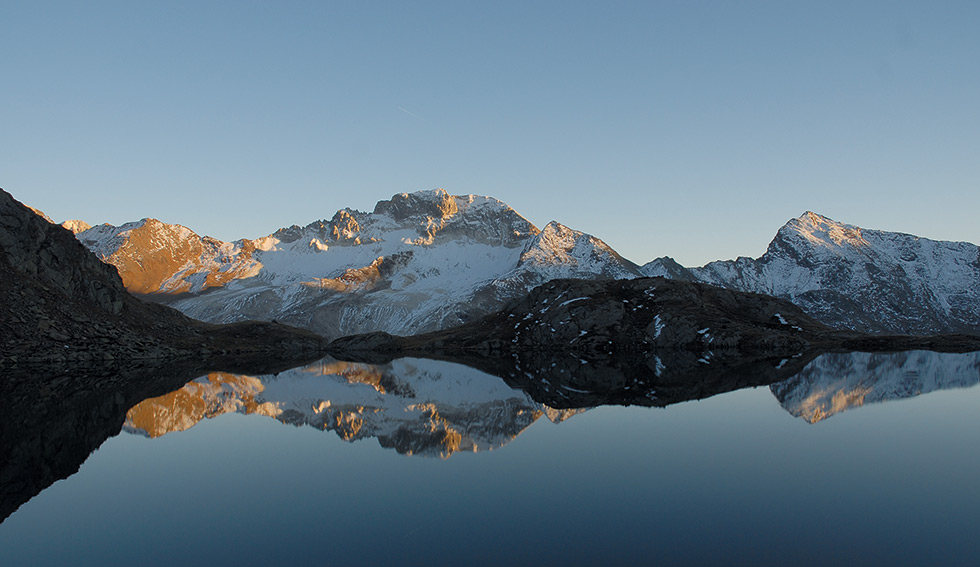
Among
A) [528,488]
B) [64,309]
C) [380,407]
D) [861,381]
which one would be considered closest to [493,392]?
[380,407]

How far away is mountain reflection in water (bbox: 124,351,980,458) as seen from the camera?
52344 mm

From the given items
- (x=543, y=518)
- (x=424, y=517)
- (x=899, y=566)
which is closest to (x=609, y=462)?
(x=543, y=518)

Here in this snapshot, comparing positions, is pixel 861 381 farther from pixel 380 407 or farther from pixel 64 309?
pixel 64 309

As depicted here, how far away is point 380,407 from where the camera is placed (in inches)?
2591

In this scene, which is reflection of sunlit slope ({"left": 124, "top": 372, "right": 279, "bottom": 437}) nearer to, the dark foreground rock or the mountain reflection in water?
the mountain reflection in water

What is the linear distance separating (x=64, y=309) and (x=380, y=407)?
9021cm

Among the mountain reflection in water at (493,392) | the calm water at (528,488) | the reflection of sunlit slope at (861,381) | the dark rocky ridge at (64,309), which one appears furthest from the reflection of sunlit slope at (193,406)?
the reflection of sunlit slope at (861,381)

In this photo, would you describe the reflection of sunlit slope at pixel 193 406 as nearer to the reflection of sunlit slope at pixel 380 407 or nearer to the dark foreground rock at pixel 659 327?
the reflection of sunlit slope at pixel 380 407

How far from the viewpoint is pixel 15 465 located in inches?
1430

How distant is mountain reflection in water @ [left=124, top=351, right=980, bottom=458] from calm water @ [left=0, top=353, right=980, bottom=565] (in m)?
0.74

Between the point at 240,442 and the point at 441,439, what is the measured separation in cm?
1595

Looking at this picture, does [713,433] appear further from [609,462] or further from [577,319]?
[577,319]

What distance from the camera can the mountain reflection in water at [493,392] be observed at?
52344mm

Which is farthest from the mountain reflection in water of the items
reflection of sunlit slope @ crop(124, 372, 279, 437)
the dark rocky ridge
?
the dark rocky ridge
